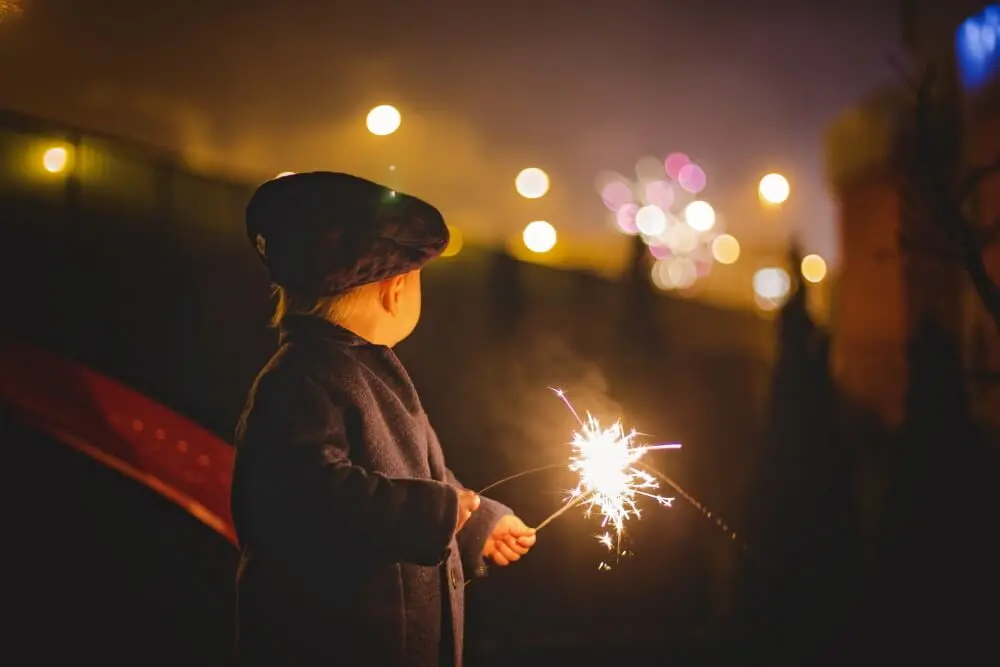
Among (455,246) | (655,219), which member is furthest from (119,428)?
(655,219)

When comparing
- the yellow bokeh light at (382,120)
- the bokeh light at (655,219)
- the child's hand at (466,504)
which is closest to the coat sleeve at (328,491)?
the child's hand at (466,504)

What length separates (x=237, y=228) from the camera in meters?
4.89

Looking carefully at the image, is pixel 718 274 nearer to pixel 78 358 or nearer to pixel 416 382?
pixel 416 382

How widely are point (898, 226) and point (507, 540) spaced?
38.6 feet

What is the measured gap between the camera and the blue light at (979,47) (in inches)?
290

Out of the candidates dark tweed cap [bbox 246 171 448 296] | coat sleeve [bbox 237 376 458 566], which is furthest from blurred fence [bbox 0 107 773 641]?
coat sleeve [bbox 237 376 458 566]

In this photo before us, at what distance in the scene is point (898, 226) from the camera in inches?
492

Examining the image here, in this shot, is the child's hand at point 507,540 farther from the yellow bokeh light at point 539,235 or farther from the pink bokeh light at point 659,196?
the pink bokeh light at point 659,196

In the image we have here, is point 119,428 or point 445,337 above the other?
point 445,337

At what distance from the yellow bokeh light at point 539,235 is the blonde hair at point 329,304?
13.3 ft

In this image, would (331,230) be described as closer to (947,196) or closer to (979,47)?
(947,196)

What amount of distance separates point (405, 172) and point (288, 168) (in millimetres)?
795

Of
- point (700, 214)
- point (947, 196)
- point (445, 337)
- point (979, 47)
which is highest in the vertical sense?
point (979, 47)

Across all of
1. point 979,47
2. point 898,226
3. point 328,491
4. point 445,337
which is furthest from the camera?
point 898,226
